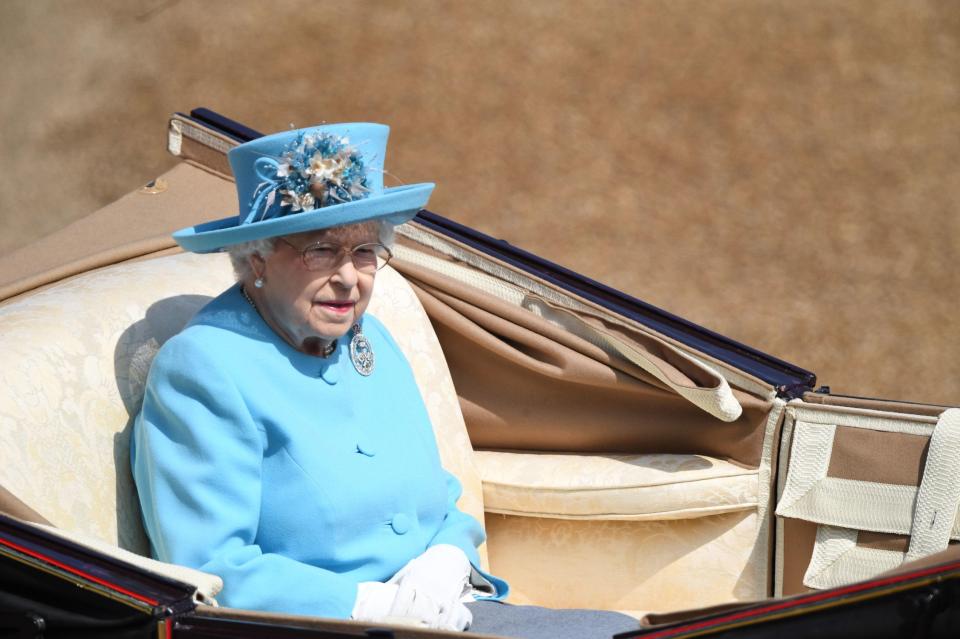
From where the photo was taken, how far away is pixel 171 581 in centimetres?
153

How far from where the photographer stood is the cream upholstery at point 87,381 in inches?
73.3

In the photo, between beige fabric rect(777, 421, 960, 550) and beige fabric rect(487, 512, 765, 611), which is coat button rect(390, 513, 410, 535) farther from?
beige fabric rect(777, 421, 960, 550)

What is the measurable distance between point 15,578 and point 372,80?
207 inches

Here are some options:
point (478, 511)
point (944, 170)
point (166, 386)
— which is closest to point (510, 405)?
point (478, 511)

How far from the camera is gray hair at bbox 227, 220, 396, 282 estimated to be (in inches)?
77.3

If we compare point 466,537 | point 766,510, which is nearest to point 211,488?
point 466,537

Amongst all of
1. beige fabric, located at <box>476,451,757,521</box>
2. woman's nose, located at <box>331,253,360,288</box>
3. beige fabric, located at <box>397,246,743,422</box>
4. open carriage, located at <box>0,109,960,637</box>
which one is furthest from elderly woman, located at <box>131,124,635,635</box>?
beige fabric, located at <box>397,246,743,422</box>

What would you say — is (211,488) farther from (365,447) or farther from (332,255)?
(332,255)

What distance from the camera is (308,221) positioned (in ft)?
6.22

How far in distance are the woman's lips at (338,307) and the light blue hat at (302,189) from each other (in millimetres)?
138

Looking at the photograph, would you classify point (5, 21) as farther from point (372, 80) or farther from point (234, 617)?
point (234, 617)

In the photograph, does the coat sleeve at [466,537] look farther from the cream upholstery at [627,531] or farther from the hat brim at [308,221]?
the hat brim at [308,221]

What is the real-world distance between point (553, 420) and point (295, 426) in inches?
33.2

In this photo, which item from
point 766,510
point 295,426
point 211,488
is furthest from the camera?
point 766,510
